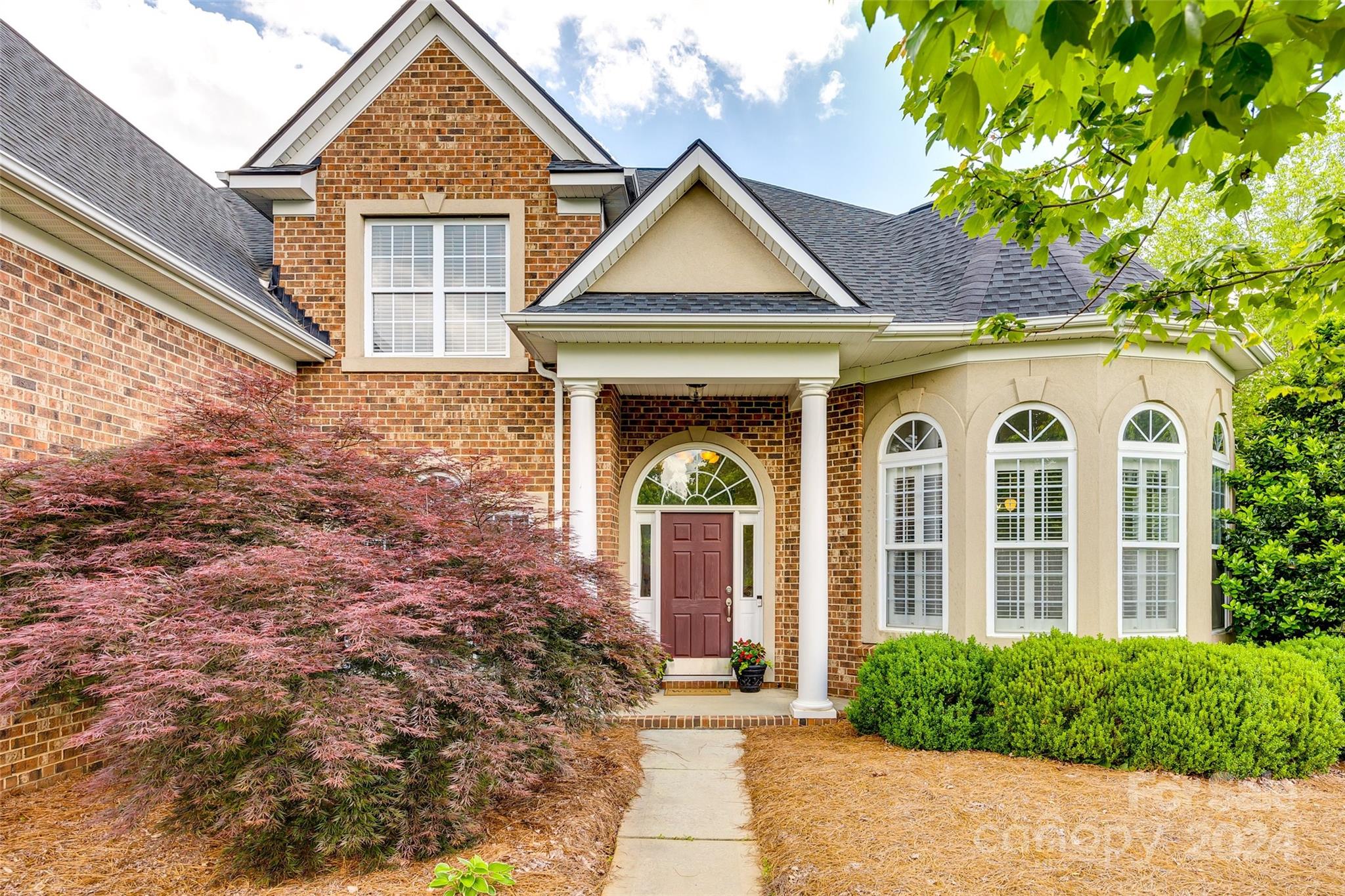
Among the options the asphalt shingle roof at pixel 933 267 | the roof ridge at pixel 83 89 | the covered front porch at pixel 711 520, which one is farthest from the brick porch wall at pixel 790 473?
the roof ridge at pixel 83 89

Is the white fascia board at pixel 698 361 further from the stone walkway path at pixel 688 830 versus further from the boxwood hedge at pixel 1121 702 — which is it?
the stone walkway path at pixel 688 830

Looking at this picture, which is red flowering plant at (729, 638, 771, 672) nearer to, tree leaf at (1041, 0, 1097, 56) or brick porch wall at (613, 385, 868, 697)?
brick porch wall at (613, 385, 868, 697)

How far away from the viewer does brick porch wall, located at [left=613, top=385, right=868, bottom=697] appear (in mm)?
9328

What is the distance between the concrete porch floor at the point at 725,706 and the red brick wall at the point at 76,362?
5.12 metres

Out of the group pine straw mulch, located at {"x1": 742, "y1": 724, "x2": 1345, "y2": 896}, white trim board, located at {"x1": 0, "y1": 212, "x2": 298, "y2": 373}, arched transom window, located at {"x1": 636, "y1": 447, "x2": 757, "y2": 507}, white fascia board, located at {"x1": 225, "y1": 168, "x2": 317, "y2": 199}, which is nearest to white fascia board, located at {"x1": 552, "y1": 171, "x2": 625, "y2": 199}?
white fascia board, located at {"x1": 225, "y1": 168, "x2": 317, "y2": 199}

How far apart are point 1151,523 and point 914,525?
234cm

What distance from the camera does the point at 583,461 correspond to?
8.19 meters

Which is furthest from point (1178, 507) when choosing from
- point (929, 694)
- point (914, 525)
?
point (929, 694)

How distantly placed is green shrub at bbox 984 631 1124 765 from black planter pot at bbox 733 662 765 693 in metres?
3.07

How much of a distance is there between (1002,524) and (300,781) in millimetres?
6879

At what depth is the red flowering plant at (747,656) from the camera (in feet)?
31.3

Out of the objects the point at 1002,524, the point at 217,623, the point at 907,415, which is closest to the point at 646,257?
the point at 907,415

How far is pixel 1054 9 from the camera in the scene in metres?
2.06

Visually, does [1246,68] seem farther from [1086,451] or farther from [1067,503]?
Result: [1067,503]
